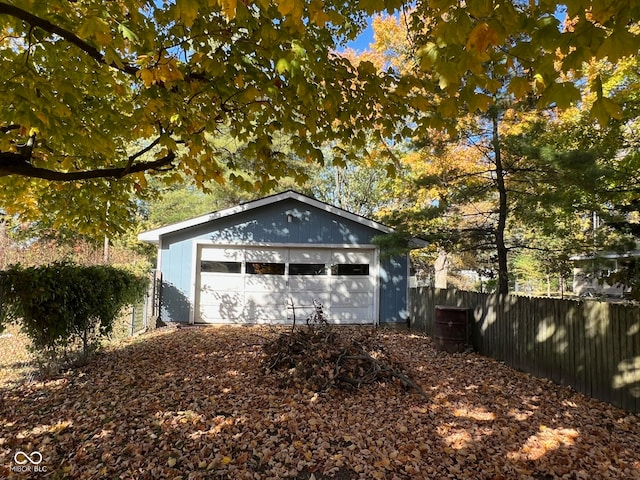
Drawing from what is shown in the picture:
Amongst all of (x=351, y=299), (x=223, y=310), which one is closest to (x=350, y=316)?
(x=351, y=299)

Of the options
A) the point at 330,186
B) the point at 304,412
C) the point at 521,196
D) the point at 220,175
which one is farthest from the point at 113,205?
the point at 330,186

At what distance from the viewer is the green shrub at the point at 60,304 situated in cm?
461

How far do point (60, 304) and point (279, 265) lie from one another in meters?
5.96

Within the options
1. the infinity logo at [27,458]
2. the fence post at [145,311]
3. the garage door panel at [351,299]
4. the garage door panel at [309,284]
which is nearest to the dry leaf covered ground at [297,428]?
the infinity logo at [27,458]

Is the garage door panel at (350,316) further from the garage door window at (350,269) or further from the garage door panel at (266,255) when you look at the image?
the garage door panel at (266,255)

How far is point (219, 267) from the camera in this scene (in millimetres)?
10461

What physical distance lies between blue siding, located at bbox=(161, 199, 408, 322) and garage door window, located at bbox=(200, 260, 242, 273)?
33 cm

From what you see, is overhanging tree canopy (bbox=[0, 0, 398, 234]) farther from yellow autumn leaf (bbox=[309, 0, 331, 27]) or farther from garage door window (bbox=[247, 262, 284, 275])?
garage door window (bbox=[247, 262, 284, 275])

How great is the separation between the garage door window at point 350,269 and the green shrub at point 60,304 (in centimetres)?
560

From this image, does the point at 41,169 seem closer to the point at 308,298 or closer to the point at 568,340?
the point at 568,340

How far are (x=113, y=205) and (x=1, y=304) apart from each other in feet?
7.68

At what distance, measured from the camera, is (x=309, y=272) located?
35.0ft

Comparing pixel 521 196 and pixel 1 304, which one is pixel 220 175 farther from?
pixel 521 196

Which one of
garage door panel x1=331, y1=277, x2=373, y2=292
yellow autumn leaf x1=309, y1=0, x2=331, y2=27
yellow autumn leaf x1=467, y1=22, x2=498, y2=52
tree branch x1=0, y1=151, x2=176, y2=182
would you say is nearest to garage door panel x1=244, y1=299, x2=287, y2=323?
garage door panel x1=331, y1=277, x2=373, y2=292
